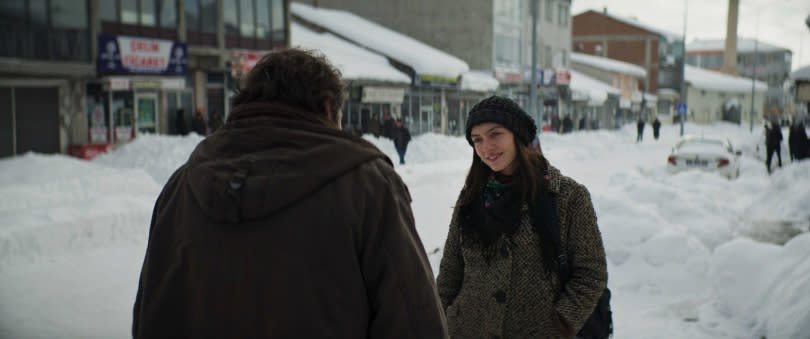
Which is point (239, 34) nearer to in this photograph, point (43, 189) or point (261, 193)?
point (43, 189)

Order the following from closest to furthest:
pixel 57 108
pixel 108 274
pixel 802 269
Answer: pixel 802 269 < pixel 108 274 < pixel 57 108

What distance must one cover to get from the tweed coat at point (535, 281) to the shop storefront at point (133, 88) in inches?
755

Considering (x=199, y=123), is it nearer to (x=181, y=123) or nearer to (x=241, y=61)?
(x=181, y=123)

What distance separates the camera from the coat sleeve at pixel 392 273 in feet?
6.19

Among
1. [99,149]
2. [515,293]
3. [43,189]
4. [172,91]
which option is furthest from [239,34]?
[515,293]

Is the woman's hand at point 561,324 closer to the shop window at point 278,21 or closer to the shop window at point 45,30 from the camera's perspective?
the shop window at point 45,30

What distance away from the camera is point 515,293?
2889 millimetres

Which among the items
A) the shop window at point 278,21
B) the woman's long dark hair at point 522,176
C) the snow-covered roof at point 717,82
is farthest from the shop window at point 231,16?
the snow-covered roof at point 717,82

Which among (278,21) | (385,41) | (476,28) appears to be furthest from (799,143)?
(476,28)

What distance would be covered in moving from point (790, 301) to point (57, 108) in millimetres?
19222

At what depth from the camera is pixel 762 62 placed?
97375 millimetres

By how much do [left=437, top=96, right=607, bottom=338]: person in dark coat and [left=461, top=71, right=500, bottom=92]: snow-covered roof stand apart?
3139 cm

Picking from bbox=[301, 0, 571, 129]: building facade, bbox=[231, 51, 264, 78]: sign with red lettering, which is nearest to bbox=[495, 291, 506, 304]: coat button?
bbox=[231, 51, 264, 78]: sign with red lettering

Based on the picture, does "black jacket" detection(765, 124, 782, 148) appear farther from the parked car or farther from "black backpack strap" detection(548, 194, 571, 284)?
"black backpack strap" detection(548, 194, 571, 284)
